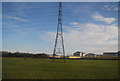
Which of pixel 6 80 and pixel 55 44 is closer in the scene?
pixel 6 80

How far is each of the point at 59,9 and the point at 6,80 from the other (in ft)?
50.3

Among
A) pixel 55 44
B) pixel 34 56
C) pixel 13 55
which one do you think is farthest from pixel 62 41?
pixel 13 55

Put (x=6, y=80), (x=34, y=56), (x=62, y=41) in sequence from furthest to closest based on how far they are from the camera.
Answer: (x=34, y=56), (x=62, y=41), (x=6, y=80)

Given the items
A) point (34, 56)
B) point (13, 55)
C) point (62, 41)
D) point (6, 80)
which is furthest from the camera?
point (13, 55)

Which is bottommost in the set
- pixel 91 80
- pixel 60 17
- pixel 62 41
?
pixel 91 80

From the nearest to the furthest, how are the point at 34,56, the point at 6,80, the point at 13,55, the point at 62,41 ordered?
the point at 6,80, the point at 62,41, the point at 34,56, the point at 13,55

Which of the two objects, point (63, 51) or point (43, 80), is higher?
point (63, 51)

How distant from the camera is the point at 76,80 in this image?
6852mm

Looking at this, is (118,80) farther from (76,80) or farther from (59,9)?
(59,9)

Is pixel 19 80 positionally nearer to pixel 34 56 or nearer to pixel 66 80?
pixel 66 80

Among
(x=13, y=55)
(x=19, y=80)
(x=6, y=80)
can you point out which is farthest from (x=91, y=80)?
(x=13, y=55)

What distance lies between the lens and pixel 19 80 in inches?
263

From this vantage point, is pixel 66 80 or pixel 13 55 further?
pixel 13 55

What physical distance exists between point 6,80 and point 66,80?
8.42 ft
